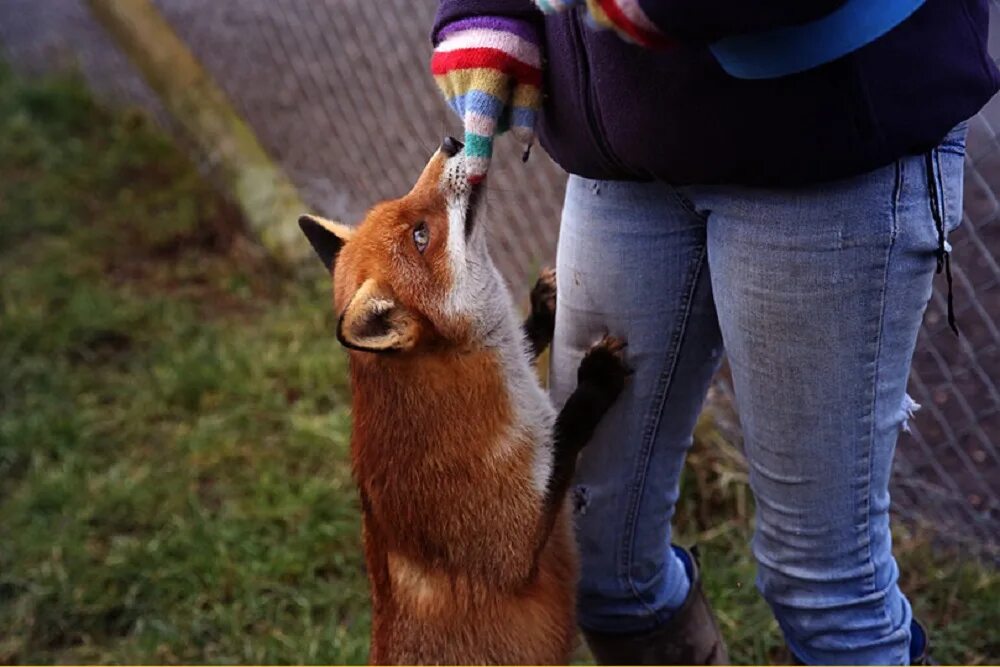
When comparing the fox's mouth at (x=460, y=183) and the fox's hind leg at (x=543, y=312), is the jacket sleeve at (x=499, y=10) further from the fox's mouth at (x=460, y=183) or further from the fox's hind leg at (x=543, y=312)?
the fox's hind leg at (x=543, y=312)

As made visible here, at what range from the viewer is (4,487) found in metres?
4.25

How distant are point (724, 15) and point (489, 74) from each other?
638 millimetres

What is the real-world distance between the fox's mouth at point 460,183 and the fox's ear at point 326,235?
1.28ft

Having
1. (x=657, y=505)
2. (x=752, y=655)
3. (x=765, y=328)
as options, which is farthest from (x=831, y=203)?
(x=752, y=655)

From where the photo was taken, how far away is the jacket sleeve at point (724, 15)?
1.56 meters

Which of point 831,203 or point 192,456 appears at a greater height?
point 831,203

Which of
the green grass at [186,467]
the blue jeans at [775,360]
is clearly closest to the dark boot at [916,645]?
the blue jeans at [775,360]

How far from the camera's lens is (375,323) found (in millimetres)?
Result: 2438

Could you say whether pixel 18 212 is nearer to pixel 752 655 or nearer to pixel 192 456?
pixel 192 456

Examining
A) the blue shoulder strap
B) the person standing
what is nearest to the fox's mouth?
the person standing

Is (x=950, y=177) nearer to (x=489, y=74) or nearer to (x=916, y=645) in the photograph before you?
(x=489, y=74)

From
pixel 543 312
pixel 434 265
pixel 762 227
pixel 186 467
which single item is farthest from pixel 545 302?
pixel 186 467

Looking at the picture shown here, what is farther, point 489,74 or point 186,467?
point 186,467

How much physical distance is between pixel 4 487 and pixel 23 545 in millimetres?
487
